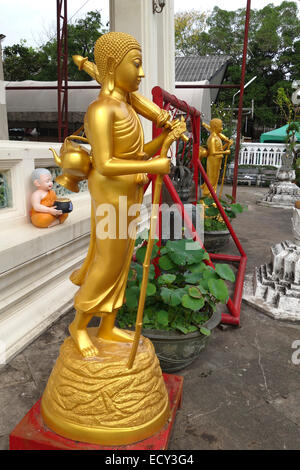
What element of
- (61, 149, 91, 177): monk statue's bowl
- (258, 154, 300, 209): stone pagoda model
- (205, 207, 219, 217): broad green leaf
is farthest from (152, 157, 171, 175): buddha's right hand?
(258, 154, 300, 209): stone pagoda model

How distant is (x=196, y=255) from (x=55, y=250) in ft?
3.65

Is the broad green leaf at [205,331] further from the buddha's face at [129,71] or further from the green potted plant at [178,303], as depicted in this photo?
the buddha's face at [129,71]

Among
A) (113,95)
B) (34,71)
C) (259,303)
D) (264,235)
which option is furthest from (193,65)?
(113,95)

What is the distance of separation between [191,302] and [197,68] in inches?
584

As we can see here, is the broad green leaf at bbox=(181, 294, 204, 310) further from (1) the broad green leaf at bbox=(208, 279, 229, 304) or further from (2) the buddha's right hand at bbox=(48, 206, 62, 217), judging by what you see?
(2) the buddha's right hand at bbox=(48, 206, 62, 217)

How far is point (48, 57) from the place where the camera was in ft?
53.4

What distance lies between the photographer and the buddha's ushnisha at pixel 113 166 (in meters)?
1.34

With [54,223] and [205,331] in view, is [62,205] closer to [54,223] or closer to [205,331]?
[54,223]

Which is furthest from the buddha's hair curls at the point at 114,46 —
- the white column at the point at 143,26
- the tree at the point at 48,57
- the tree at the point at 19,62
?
the tree at the point at 19,62

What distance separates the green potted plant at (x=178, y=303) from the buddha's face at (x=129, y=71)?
1120 mm

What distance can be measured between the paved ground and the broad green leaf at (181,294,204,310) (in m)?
0.46

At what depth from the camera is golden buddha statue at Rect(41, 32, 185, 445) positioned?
1354mm

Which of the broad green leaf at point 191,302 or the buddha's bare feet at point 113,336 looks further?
the broad green leaf at point 191,302

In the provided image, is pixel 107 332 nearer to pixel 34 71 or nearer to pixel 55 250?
pixel 55 250
